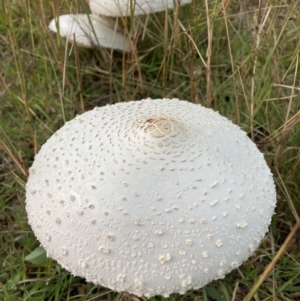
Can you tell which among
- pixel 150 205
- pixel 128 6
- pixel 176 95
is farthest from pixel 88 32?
pixel 150 205

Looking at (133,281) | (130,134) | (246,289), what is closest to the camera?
(133,281)

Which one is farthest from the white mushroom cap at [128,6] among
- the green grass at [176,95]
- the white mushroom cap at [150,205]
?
the white mushroom cap at [150,205]

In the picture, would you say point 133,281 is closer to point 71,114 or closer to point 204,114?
point 204,114

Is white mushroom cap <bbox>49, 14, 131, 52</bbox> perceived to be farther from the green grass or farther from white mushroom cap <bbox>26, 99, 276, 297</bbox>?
white mushroom cap <bbox>26, 99, 276, 297</bbox>

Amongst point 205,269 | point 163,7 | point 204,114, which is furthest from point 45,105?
point 205,269

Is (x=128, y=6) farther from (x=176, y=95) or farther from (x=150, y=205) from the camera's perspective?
(x=150, y=205)

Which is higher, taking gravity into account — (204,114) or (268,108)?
(204,114)
